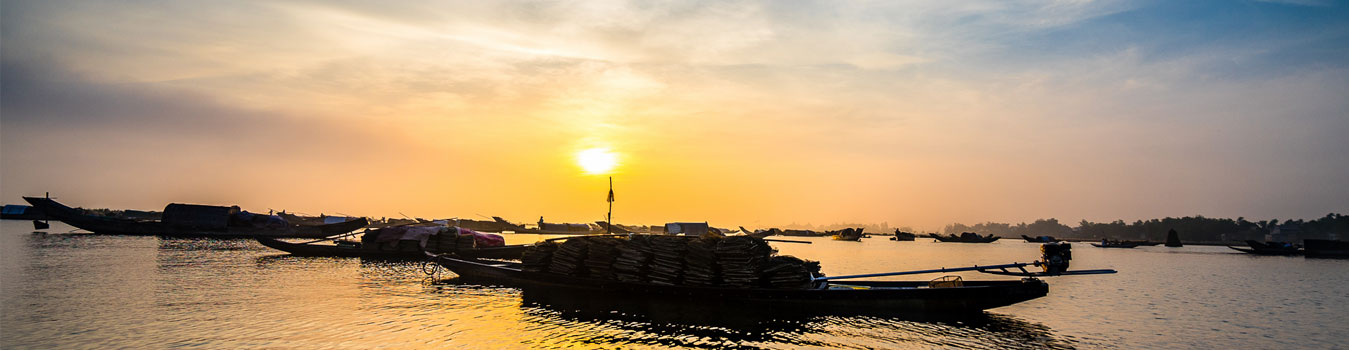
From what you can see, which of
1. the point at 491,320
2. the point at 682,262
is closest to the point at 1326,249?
the point at 682,262

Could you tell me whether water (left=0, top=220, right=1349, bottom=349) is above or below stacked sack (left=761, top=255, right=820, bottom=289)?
below

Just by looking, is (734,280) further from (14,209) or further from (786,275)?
(14,209)

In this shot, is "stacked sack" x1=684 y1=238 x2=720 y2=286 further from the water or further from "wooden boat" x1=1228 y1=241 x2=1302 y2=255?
"wooden boat" x1=1228 y1=241 x2=1302 y2=255

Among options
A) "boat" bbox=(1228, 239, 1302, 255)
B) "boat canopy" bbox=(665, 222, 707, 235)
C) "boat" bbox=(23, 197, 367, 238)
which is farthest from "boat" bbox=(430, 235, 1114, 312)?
"boat" bbox=(1228, 239, 1302, 255)

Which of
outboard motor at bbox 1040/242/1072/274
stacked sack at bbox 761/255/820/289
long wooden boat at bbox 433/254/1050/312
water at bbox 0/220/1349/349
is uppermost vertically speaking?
outboard motor at bbox 1040/242/1072/274

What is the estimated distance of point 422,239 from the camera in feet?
152

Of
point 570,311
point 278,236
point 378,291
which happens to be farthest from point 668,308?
point 278,236

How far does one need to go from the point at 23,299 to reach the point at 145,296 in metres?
3.34

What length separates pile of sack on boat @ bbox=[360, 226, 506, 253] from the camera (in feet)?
146

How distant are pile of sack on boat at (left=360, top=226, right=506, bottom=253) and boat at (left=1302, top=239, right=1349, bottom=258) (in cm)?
10706

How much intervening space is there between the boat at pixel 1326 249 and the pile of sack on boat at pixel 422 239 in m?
107

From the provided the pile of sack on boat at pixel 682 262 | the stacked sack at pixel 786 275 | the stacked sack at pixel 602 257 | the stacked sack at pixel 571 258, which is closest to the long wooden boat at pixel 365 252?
the stacked sack at pixel 571 258

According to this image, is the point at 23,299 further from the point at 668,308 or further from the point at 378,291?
the point at 668,308

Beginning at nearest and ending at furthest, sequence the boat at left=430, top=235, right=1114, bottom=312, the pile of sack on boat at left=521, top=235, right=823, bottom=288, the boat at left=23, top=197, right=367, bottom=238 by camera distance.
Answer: the boat at left=430, top=235, right=1114, bottom=312
the pile of sack on boat at left=521, top=235, right=823, bottom=288
the boat at left=23, top=197, right=367, bottom=238
